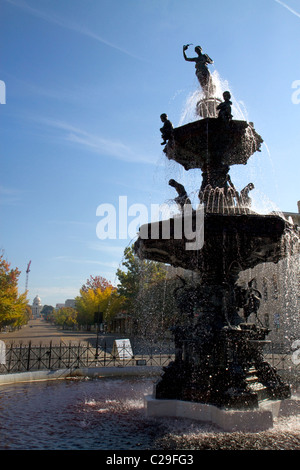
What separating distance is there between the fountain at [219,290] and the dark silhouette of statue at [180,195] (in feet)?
0.08

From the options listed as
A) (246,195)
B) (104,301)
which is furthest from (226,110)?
(104,301)

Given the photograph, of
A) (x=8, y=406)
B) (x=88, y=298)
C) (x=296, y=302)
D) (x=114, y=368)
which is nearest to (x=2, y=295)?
(x=114, y=368)

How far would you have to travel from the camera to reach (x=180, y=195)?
8.19 metres

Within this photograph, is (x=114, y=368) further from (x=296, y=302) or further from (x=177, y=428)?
(x=296, y=302)

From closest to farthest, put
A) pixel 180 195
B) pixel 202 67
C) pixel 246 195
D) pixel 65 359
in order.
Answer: pixel 246 195
pixel 180 195
pixel 202 67
pixel 65 359

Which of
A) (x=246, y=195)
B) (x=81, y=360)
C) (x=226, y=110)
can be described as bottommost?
(x=81, y=360)

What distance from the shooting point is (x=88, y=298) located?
69000mm

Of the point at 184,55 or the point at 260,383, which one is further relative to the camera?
the point at 184,55

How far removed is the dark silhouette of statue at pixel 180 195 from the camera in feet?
26.2

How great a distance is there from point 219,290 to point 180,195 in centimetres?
237

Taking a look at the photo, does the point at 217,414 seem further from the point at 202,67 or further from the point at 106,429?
the point at 202,67

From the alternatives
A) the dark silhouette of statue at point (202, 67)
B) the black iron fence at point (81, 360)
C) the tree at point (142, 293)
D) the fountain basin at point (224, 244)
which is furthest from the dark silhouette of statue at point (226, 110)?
the tree at point (142, 293)

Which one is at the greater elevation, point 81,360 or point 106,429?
point 106,429
